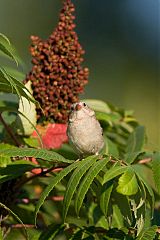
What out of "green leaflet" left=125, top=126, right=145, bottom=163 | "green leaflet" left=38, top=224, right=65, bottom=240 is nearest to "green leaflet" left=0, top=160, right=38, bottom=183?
"green leaflet" left=38, top=224, right=65, bottom=240

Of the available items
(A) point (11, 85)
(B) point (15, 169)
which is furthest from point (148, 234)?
(A) point (11, 85)

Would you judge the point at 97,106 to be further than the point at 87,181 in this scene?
Yes

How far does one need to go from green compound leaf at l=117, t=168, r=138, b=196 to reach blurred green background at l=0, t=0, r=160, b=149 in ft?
14.5

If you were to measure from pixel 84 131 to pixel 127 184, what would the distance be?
125 centimetres

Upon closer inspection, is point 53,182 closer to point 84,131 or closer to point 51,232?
point 51,232

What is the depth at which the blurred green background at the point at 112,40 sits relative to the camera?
8.17 metres

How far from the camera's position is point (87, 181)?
103 inches

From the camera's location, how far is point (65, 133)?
3.72 m

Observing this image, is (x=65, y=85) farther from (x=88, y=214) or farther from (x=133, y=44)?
(x=133, y=44)

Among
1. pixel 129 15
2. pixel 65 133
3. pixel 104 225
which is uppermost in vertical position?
pixel 129 15

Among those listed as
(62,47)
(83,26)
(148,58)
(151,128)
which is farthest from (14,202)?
(83,26)

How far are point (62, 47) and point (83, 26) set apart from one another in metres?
7.57

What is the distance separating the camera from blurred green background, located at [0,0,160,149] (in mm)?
8172

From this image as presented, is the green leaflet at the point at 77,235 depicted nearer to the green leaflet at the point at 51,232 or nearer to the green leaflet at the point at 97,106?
the green leaflet at the point at 51,232
